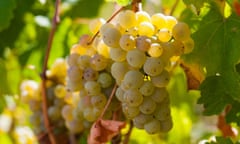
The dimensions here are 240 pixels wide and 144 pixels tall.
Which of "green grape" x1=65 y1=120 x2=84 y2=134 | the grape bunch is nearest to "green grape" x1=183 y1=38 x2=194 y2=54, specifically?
the grape bunch

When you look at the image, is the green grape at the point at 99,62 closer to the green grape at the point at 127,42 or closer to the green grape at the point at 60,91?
the green grape at the point at 127,42

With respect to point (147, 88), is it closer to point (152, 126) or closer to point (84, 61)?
point (152, 126)

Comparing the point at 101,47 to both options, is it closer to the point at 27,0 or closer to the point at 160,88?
the point at 160,88

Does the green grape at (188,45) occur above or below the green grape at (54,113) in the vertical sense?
above

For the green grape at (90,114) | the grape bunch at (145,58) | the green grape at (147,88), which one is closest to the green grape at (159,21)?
the grape bunch at (145,58)

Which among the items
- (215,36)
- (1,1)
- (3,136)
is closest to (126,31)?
(215,36)

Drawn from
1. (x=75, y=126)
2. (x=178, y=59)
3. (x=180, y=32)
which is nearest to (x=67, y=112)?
(x=75, y=126)

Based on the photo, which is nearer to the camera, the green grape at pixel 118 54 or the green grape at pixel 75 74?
the green grape at pixel 118 54
